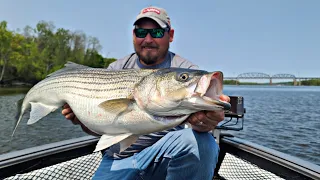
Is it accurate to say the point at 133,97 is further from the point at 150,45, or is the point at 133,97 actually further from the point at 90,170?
the point at 90,170

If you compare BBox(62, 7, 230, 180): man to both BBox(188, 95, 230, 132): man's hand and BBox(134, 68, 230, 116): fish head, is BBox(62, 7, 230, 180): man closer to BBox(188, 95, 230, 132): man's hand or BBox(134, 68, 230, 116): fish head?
BBox(188, 95, 230, 132): man's hand

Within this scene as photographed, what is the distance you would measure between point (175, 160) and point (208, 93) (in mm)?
923

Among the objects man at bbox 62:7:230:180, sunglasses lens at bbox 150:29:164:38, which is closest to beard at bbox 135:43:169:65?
man at bbox 62:7:230:180

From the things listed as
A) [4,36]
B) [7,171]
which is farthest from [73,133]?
[4,36]

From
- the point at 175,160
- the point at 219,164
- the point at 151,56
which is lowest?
the point at 219,164

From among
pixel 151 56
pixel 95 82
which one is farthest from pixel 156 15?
pixel 95 82

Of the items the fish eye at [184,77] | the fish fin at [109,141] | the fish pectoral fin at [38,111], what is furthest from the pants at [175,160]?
the fish pectoral fin at [38,111]

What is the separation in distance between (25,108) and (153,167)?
1.65m

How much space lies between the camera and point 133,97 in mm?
2438

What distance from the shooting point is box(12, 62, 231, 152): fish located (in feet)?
7.18

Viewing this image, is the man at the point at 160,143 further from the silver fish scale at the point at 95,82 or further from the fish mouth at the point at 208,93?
the silver fish scale at the point at 95,82

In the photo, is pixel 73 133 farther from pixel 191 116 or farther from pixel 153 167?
pixel 191 116

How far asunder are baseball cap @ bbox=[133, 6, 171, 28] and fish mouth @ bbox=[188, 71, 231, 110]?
148 cm

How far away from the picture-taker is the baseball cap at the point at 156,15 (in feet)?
11.2
